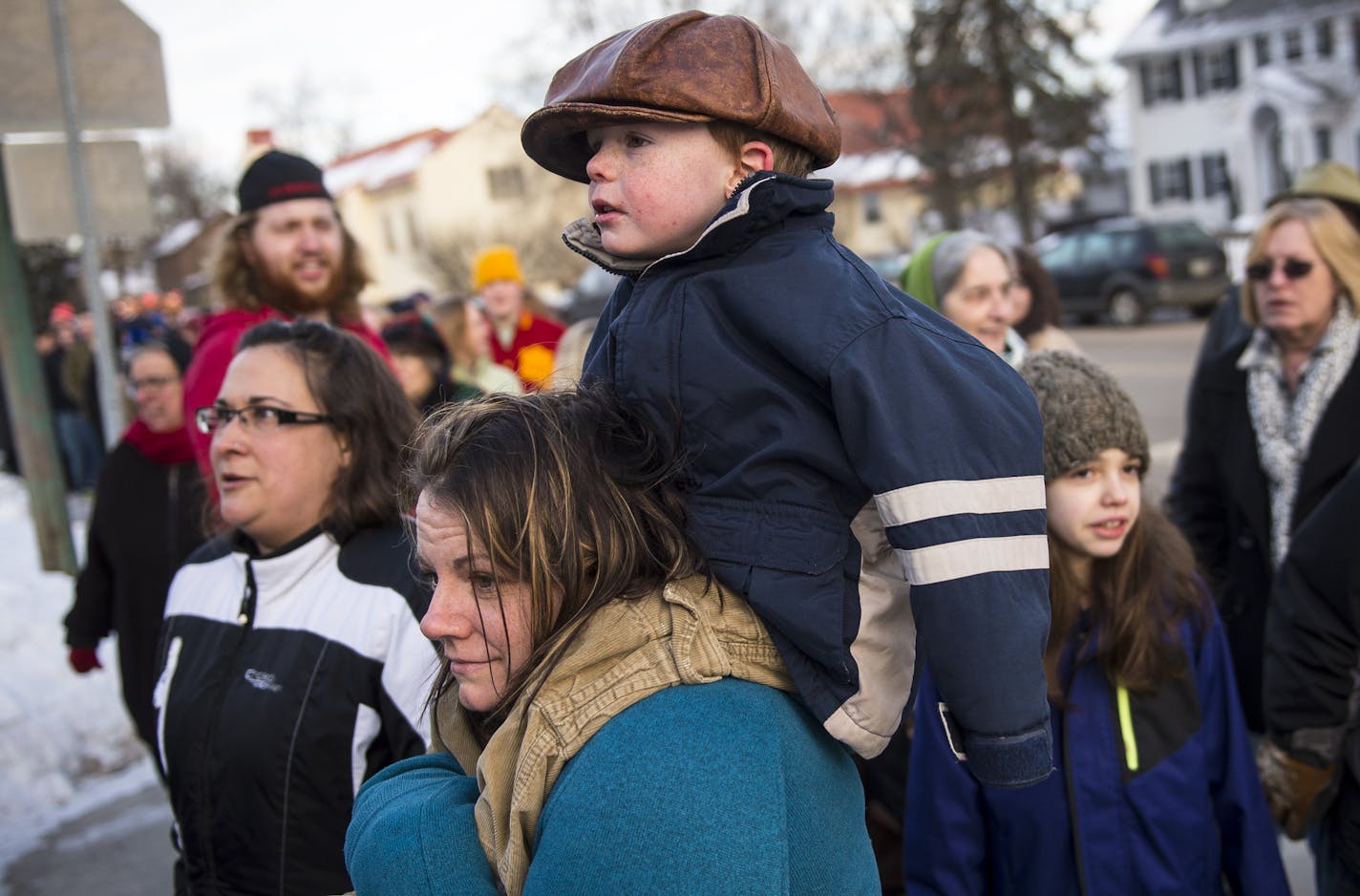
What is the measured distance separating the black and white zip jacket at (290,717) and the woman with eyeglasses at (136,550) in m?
2.03

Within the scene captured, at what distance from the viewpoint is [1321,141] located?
39.4 metres

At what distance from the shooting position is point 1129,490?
2.83 meters

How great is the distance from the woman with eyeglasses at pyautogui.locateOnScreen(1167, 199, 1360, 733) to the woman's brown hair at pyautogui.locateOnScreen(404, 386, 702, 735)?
9.28 ft

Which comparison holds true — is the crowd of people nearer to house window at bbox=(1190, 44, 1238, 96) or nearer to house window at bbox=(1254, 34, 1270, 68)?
Result: house window at bbox=(1254, 34, 1270, 68)

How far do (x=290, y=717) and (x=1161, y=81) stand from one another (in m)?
46.2

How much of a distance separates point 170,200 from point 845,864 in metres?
75.1

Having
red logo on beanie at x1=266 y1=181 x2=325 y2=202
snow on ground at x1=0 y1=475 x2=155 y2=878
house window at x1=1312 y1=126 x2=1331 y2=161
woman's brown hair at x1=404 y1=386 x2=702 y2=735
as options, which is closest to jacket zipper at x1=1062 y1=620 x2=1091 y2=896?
woman's brown hair at x1=404 y1=386 x2=702 y2=735

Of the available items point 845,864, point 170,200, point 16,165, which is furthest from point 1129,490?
point 170,200

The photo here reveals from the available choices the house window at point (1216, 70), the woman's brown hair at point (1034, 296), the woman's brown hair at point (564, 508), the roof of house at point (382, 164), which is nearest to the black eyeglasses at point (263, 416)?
the woman's brown hair at point (564, 508)

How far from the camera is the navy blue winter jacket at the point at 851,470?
153 centimetres

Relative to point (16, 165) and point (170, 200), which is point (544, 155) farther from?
point (170, 200)

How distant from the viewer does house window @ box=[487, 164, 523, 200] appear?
2784cm

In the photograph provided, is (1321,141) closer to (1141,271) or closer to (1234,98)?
(1234,98)

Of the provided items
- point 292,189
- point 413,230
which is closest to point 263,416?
point 292,189
